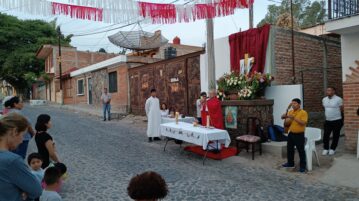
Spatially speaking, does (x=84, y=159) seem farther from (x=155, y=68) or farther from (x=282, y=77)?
(x=155, y=68)

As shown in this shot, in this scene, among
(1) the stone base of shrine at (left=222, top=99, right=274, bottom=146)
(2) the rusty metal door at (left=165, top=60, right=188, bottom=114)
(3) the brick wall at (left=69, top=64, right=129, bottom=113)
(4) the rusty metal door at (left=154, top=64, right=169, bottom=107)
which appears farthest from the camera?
(3) the brick wall at (left=69, top=64, right=129, bottom=113)

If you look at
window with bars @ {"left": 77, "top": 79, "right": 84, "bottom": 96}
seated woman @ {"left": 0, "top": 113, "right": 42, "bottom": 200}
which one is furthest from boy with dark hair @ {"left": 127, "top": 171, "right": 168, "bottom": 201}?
window with bars @ {"left": 77, "top": 79, "right": 84, "bottom": 96}

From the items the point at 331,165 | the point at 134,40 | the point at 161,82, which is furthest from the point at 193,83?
the point at 134,40

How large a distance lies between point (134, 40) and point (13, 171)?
21.9m

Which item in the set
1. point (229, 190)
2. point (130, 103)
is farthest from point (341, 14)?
point (130, 103)

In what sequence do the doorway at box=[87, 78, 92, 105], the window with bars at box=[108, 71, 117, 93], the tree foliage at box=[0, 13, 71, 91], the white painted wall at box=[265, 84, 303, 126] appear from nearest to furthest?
the white painted wall at box=[265, 84, 303, 126]
the window with bars at box=[108, 71, 117, 93]
the doorway at box=[87, 78, 92, 105]
the tree foliage at box=[0, 13, 71, 91]

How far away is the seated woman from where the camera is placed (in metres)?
2.29

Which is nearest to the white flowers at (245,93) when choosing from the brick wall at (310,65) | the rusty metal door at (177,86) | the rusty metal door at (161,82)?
the brick wall at (310,65)

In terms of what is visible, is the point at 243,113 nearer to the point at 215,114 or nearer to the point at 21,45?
the point at 215,114

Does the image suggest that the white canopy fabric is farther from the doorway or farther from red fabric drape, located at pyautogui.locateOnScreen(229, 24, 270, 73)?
red fabric drape, located at pyautogui.locateOnScreen(229, 24, 270, 73)

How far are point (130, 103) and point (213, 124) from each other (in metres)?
11.7

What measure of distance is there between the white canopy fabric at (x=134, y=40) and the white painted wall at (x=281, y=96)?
14.7 m

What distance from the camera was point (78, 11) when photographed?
748cm

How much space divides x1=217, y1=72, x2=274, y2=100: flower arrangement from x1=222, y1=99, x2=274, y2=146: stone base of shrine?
292 mm
